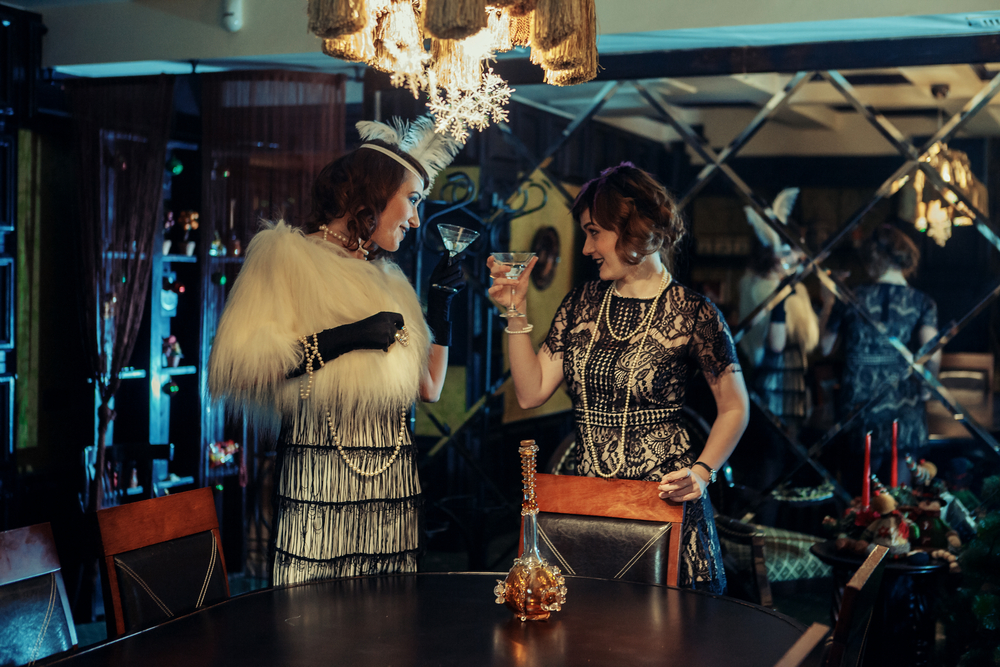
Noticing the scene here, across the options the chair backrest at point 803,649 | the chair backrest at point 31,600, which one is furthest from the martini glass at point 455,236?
the chair backrest at point 803,649

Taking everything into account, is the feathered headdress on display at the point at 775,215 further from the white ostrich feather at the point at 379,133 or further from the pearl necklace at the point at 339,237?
the pearl necklace at the point at 339,237

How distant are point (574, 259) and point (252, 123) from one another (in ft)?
4.87

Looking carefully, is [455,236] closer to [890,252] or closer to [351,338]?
[351,338]

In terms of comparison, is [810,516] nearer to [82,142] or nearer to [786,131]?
[786,131]

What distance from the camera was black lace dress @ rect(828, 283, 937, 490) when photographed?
343cm

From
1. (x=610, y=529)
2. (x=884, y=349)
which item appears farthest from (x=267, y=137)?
(x=884, y=349)

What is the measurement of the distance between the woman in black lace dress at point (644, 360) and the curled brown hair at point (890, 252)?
4.19 feet

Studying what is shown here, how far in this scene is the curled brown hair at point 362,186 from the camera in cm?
242

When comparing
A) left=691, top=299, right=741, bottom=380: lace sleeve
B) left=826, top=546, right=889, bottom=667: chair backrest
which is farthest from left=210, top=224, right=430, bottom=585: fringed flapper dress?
left=826, top=546, right=889, bottom=667: chair backrest

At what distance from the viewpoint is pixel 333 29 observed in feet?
5.27

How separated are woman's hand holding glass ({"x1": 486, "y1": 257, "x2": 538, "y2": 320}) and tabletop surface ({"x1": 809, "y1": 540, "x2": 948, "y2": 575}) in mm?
1351

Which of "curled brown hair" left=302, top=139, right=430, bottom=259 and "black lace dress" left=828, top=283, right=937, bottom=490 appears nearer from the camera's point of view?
"curled brown hair" left=302, top=139, right=430, bottom=259

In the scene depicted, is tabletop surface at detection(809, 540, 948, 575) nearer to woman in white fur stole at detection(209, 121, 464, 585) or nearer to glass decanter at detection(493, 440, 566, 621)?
woman in white fur stole at detection(209, 121, 464, 585)

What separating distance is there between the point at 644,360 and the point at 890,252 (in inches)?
59.5
